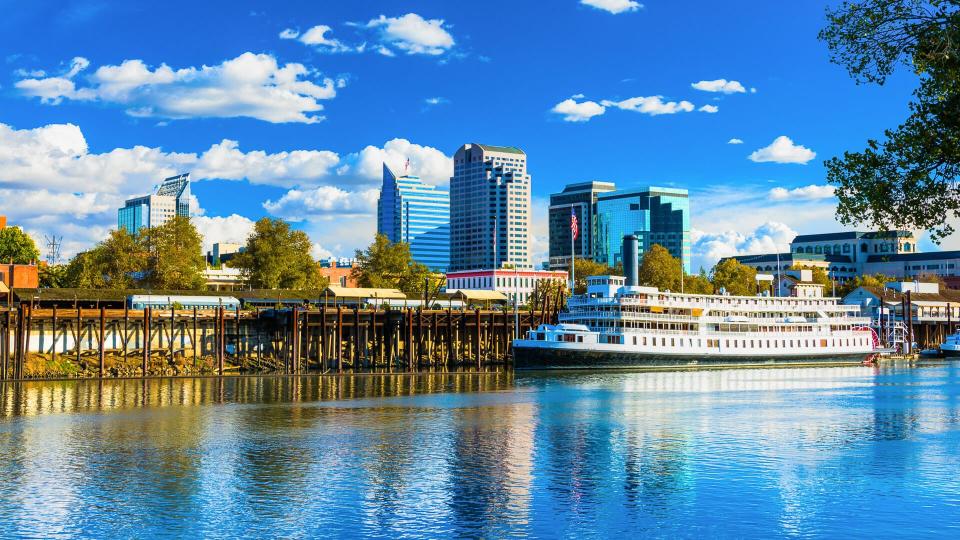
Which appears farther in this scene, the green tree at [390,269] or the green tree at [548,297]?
the green tree at [390,269]

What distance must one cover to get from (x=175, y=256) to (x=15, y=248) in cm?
2472

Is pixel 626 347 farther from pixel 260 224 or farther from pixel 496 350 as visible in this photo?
pixel 260 224

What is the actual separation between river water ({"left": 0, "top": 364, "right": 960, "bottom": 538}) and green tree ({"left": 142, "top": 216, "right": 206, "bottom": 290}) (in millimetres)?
51601

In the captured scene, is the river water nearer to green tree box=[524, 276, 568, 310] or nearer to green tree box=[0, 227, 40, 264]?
green tree box=[524, 276, 568, 310]

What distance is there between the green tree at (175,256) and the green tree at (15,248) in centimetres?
1581

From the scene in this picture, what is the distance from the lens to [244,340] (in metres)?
93.4

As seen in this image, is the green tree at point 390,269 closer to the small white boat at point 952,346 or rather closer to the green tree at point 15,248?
the green tree at point 15,248

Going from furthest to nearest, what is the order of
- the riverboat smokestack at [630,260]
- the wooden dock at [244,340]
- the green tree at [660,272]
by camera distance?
the green tree at [660,272] → the riverboat smokestack at [630,260] → the wooden dock at [244,340]

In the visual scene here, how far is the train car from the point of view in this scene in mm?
96125

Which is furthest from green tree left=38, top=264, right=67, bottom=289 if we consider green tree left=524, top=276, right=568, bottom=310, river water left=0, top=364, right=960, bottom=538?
river water left=0, top=364, right=960, bottom=538

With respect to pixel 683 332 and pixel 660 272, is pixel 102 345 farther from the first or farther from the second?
pixel 660 272

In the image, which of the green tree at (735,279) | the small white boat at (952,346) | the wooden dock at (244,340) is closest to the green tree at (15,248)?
the wooden dock at (244,340)

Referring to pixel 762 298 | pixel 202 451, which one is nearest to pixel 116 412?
pixel 202 451

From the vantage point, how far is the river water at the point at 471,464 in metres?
29.8
